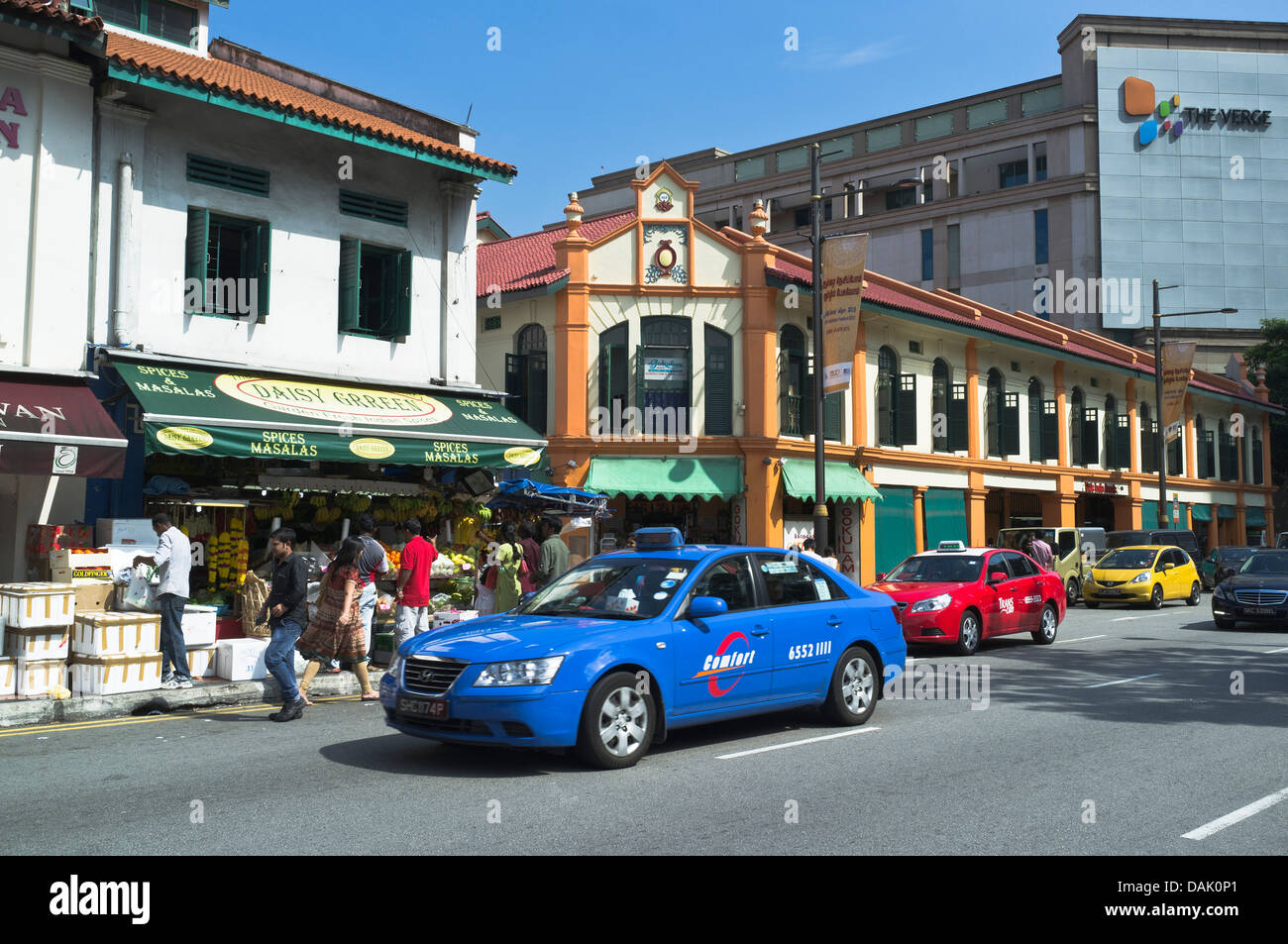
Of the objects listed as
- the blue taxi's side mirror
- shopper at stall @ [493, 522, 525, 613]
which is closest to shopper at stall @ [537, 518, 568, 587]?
shopper at stall @ [493, 522, 525, 613]

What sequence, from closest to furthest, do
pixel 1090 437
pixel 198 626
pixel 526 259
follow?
pixel 198 626 < pixel 526 259 < pixel 1090 437

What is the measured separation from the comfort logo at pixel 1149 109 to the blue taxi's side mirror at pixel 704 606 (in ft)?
187

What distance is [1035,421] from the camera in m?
35.0

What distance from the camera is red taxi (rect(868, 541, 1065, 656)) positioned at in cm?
1529

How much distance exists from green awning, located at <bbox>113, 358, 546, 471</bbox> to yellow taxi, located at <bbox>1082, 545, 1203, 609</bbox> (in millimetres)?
15318

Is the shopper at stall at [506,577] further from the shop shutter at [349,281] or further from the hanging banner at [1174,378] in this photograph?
the hanging banner at [1174,378]

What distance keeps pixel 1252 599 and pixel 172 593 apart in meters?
17.0

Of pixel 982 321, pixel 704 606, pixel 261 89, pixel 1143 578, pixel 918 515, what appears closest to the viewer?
pixel 704 606

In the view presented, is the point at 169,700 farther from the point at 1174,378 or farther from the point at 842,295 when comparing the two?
the point at 1174,378

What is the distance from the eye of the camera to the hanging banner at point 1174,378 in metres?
37.0

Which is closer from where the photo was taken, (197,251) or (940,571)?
(197,251)

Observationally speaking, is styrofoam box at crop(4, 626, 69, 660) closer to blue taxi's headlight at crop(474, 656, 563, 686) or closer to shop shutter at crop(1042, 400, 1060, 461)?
blue taxi's headlight at crop(474, 656, 563, 686)

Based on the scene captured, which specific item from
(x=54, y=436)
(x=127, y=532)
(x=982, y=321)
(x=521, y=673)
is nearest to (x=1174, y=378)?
(x=982, y=321)
